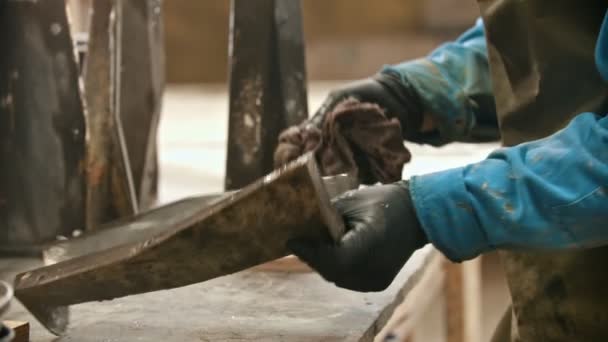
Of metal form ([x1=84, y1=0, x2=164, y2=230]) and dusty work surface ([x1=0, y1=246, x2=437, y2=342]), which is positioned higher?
metal form ([x1=84, y1=0, x2=164, y2=230])

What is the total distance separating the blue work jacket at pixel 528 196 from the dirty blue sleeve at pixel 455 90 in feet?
1.81

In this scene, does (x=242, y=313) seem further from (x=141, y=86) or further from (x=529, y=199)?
(x=141, y=86)

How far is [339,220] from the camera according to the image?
100 centimetres

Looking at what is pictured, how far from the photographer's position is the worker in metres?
0.97

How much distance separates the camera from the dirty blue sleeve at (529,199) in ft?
3.12

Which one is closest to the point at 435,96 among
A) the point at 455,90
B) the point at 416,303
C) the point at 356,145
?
the point at 455,90

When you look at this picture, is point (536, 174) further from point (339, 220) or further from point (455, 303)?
point (455, 303)

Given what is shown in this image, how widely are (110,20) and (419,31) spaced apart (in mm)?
3693

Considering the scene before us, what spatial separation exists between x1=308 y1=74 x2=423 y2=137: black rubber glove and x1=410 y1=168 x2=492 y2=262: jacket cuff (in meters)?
0.58

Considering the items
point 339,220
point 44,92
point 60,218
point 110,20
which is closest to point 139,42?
point 110,20

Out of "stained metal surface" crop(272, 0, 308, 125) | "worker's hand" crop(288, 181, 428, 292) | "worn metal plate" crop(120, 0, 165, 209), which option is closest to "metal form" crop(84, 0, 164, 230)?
"worn metal plate" crop(120, 0, 165, 209)

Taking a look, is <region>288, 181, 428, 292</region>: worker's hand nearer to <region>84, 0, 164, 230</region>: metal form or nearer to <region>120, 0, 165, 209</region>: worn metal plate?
<region>84, 0, 164, 230</region>: metal form

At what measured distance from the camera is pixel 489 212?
0.98m

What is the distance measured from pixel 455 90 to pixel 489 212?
2.10 feet
